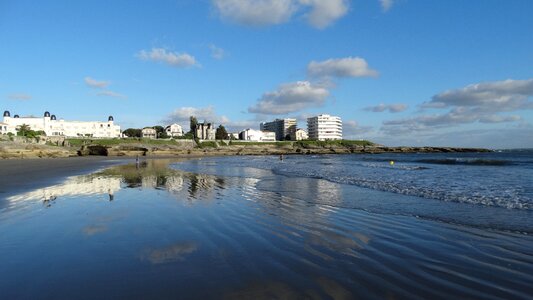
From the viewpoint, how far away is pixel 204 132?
159 m

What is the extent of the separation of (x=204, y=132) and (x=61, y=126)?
60.0 m

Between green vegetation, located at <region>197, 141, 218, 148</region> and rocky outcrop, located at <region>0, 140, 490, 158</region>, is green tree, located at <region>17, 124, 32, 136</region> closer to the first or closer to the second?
rocky outcrop, located at <region>0, 140, 490, 158</region>

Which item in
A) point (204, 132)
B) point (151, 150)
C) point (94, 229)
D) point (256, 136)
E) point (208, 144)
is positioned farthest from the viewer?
point (256, 136)

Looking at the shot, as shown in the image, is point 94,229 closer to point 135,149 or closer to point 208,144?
point 135,149

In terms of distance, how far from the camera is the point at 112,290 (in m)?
4.18

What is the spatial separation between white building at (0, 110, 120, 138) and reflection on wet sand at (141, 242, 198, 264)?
13096 cm

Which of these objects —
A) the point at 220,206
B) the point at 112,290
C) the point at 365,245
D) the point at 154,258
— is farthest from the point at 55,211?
the point at 365,245

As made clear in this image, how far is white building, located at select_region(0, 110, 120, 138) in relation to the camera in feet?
373

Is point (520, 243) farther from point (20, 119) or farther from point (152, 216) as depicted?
point (20, 119)

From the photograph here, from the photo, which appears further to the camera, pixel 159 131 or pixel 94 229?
pixel 159 131

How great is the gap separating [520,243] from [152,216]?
9044 mm

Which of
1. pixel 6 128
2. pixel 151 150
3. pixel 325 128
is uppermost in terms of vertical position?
A: pixel 325 128

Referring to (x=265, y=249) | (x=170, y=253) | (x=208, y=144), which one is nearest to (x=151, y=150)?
(x=208, y=144)

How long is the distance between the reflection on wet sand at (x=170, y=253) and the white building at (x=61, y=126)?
130959 millimetres
